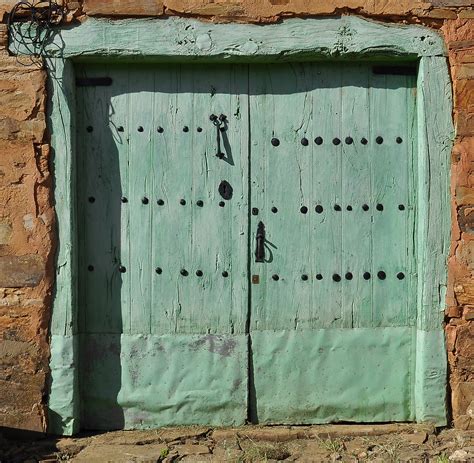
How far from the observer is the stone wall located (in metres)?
4.69

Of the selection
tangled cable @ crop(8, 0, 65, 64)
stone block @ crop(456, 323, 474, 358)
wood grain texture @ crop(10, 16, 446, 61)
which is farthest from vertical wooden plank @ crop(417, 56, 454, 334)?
→ tangled cable @ crop(8, 0, 65, 64)

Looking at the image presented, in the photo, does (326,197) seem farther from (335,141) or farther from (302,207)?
(335,141)

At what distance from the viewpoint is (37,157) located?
186 inches

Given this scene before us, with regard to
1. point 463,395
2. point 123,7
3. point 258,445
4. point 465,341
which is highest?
point 123,7

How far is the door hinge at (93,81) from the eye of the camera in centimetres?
489

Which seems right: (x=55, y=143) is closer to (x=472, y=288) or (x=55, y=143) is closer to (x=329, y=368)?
(x=329, y=368)

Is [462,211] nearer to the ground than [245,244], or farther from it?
farther from it

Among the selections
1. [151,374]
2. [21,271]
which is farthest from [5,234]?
[151,374]

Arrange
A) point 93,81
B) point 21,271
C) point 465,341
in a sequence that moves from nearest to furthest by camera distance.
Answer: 1. point 21,271
2. point 465,341
3. point 93,81

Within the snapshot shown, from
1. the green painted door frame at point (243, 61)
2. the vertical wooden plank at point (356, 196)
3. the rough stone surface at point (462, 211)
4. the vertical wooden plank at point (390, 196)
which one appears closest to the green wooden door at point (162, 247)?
the green painted door frame at point (243, 61)

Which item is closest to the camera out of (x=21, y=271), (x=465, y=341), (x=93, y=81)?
(x=21, y=271)

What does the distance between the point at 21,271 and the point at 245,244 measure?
128 cm

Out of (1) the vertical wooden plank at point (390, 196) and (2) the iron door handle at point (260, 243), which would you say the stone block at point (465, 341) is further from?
(2) the iron door handle at point (260, 243)

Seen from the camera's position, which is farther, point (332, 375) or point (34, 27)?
point (332, 375)
